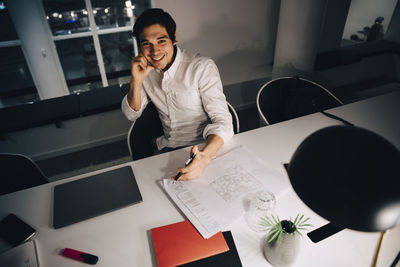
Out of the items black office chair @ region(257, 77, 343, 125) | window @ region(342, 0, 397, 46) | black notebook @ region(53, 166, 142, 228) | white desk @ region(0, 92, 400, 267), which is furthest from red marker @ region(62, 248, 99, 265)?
window @ region(342, 0, 397, 46)

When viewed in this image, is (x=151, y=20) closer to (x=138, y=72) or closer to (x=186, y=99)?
(x=138, y=72)

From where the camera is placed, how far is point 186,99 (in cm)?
153

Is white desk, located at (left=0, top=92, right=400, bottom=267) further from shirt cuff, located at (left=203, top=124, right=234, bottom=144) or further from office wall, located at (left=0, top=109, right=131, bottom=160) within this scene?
office wall, located at (left=0, top=109, right=131, bottom=160)

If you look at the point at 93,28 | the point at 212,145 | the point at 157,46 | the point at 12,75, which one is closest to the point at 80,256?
the point at 212,145

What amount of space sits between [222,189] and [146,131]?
79 cm

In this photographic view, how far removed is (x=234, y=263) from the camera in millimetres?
796

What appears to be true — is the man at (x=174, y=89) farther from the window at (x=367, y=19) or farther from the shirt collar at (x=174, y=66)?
the window at (x=367, y=19)

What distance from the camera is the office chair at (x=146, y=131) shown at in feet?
4.93

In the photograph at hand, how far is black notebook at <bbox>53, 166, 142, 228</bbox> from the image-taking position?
0.97 metres

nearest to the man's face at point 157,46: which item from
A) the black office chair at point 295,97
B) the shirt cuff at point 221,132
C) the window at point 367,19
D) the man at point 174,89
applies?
the man at point 174,89

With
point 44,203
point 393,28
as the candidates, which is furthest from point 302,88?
point 393,28

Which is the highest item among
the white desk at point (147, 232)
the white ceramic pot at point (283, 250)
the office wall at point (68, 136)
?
the white ceramic pot at point (283, 250)

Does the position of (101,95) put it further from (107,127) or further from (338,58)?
(338,58)

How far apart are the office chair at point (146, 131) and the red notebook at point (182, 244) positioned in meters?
0.70
